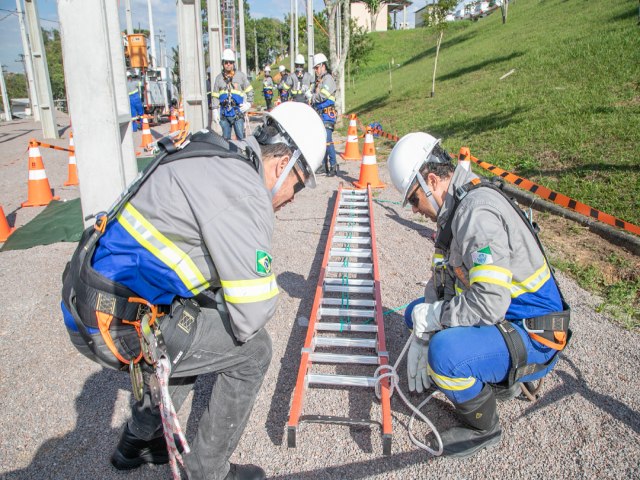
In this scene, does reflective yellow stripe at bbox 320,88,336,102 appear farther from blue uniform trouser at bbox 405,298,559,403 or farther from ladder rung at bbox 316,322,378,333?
blue uniform trouser at bbox 405,298,559,403

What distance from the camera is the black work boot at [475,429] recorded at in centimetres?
270

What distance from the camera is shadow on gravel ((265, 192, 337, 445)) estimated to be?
3033mm

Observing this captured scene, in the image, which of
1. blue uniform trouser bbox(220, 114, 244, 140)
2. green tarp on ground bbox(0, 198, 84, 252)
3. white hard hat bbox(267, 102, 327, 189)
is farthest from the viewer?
blue uniform trouser bbox(220, 114, 244, 140)

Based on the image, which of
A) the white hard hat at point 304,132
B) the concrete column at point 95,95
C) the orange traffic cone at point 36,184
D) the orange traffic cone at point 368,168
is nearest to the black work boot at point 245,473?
the white hard hat at point 304,132

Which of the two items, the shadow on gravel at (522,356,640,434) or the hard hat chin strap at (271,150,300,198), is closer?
the hard hat chin strap at (271,150,300,198)

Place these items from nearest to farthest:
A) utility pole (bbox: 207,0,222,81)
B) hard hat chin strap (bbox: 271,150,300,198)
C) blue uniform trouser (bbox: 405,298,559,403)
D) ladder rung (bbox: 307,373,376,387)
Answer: hard hat chin strap (bbox: 271,150,300,198)
blue uniform trouser (bbox: 405,298,559,403)
ladder rung (bbox: 307,373,376,387)
utility pole (bbox: 207,0,222,81)

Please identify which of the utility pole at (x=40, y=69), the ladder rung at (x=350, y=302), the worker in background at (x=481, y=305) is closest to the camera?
the worker in background at (x=481, y=305)

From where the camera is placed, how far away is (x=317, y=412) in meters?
3.14

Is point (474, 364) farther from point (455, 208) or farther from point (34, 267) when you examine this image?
point (34, 267)

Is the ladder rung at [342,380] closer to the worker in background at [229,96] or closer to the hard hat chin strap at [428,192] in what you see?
the hard hat chin strap at [428,192]

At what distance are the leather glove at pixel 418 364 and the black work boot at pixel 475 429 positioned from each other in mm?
344

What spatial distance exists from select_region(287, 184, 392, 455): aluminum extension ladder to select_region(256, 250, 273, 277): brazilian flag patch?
126 centimetres

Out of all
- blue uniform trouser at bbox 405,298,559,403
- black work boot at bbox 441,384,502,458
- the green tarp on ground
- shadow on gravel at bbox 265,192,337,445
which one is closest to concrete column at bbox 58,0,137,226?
the green tarp on ground

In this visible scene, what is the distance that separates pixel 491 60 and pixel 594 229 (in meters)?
14.4
